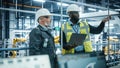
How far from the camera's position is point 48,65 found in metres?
1.80

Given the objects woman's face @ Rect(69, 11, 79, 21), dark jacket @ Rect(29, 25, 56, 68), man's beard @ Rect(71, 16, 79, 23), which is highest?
woman's face @ Rect(69, 11, 79, 21)

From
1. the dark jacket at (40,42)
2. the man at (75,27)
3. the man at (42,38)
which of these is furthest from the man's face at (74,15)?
the dark jacket at (40,42)

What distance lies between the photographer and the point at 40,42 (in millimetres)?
2699

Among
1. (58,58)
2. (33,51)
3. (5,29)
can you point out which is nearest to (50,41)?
(33,51)

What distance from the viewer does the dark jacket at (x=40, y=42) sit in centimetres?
260

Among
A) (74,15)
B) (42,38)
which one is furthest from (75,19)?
(42,38)

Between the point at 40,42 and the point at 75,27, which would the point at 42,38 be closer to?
the point at 40,42

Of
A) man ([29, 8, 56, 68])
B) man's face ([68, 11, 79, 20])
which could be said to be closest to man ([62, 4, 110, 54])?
man's face ([68, 11, 79, 20])

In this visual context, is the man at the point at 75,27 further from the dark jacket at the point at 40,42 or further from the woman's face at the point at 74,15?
the dark jacket at the point at 40,42

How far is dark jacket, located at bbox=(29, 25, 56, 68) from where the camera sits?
2597mm

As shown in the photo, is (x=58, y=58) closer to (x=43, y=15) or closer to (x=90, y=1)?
(x=43, y=15)

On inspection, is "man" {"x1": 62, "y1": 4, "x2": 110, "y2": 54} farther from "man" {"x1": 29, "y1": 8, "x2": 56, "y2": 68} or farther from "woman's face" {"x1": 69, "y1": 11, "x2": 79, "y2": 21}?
"man" {"x1": 29, "y1": 8, "x2": 56, "y2": 68}

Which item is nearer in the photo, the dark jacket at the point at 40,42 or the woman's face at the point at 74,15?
the dark jacket at the point at 40,42

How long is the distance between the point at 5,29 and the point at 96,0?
8.65 metres
